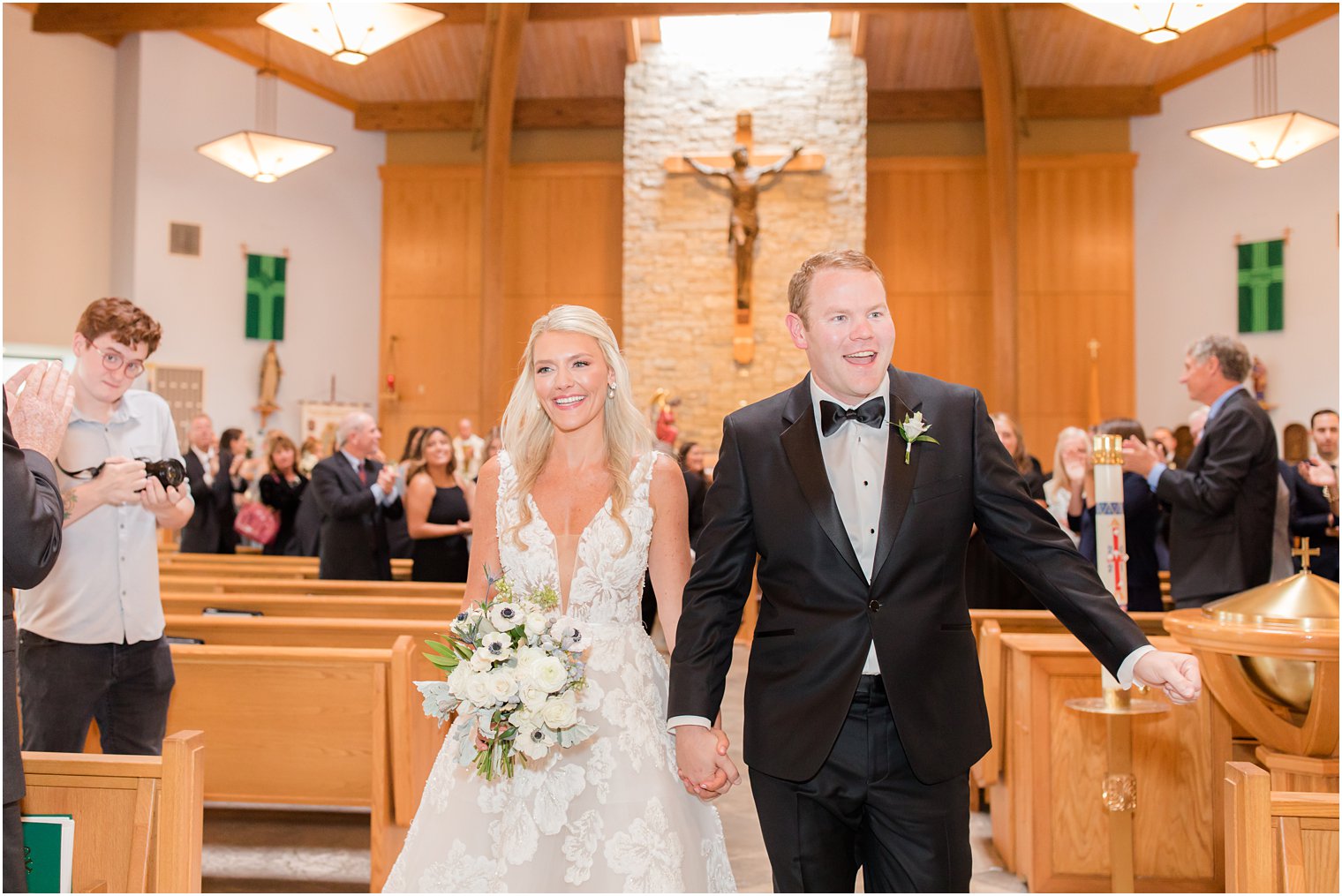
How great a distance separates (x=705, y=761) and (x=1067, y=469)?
3.61 meters

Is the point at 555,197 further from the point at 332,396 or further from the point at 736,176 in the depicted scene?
the point at 332,396

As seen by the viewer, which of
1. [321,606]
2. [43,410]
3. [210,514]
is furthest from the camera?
[210,514]

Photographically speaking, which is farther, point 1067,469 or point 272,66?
point 272,66

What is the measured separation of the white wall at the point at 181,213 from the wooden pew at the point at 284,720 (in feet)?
27.4

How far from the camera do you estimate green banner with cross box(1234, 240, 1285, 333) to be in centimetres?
1116

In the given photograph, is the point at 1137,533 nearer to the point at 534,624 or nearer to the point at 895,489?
the point at 895,489

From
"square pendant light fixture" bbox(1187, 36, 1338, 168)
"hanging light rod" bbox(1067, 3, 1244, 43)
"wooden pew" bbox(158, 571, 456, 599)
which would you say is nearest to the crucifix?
"square pendant light fixture" bbox(1187, 36, 1338, 168)

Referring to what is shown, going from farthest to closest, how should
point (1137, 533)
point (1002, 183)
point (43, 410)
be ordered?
point (1002, 183) → point (1137, 533) → point (43, 410)

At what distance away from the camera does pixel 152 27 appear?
1109 cm

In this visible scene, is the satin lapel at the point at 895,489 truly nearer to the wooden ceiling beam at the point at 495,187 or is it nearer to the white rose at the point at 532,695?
the white rose at the point at 532,695

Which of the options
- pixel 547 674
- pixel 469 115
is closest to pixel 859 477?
pixel 547 674

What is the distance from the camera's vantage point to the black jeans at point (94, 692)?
112 inches

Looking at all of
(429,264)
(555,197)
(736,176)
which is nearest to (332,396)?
(429,264)

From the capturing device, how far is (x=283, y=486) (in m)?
7.92
